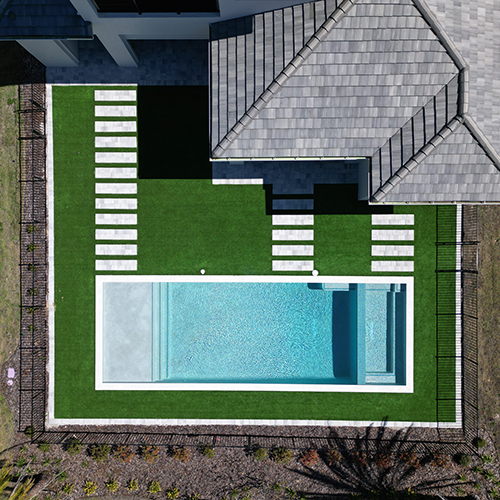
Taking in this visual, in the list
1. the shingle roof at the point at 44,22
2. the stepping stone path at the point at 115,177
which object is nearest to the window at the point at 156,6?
the shingle roof at the point at 44,22

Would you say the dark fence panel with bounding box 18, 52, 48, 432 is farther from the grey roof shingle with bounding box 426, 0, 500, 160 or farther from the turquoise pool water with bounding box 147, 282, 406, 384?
the grey roof shingle with bounding box 426, 0, 500, 160

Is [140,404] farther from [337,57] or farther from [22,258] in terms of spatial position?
[337,57]

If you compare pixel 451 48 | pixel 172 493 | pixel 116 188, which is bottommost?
pixel 172 493

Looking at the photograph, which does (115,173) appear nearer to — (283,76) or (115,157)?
(115,157)

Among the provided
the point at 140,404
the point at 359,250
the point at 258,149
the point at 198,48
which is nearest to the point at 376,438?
the point at 359,250

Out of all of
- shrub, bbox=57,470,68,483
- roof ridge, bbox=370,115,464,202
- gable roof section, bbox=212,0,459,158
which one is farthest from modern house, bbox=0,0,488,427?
gable roof section, bbox=212,0,459,158

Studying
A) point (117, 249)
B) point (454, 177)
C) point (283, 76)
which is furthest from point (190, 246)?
point (454, 177)

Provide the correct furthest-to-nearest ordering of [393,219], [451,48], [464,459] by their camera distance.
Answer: [393,219]
[464,459]
[451,48]
